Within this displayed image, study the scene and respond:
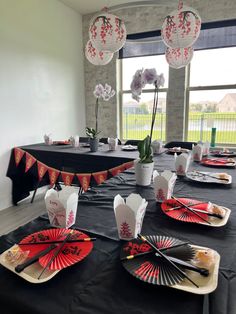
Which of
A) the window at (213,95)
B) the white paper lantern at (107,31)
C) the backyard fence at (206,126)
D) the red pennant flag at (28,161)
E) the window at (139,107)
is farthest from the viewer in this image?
the window at (139,107)

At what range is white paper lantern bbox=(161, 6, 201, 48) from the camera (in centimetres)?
171

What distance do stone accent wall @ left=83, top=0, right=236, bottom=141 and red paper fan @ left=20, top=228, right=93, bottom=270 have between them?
10.3ft

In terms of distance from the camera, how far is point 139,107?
427 centimetres

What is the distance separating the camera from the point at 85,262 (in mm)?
655

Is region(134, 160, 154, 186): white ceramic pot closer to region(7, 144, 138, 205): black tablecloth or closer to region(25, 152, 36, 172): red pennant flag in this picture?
region(7, 144, 138, 205): black tablecloth

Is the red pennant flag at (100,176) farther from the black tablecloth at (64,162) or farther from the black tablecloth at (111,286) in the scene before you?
the black tablecloth at (111,286)

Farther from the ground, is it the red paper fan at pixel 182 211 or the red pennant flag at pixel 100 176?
the red paper fan at pixel 182 211

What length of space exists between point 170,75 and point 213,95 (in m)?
0.75

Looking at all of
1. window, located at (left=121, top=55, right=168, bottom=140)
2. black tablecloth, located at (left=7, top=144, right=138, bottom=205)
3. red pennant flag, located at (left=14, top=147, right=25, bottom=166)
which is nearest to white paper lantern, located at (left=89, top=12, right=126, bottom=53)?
black tablecloth, located at (left=7, top=144, right=138, bottom=205)

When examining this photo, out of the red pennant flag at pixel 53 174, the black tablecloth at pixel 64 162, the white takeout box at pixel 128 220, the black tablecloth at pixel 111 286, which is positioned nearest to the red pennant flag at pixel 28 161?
the black tablecloth at pixel 64 162

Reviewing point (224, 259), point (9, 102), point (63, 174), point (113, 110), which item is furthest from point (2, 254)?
point (113, 110)

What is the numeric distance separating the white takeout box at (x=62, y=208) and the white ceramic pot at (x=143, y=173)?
1.83 ft

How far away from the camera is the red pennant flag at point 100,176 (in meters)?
2.34

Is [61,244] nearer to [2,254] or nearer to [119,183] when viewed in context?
[2,254]
